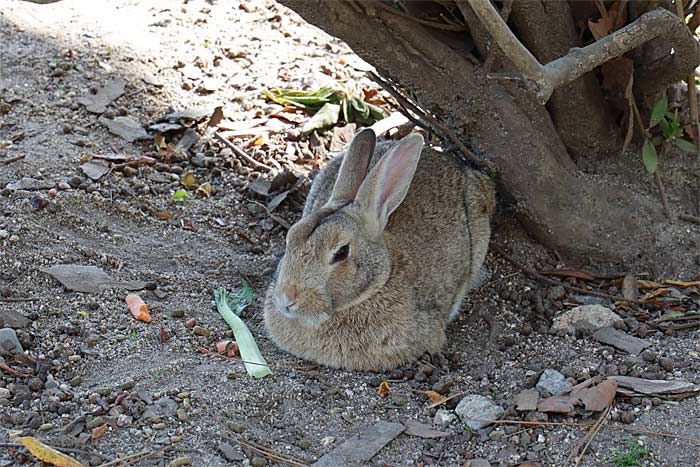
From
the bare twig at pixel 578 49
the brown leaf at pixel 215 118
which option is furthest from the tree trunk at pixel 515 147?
the brown leaf at pixel 215 118

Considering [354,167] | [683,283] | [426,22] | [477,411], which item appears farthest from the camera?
[683,283]

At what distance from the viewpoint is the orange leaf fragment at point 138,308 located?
5355mm

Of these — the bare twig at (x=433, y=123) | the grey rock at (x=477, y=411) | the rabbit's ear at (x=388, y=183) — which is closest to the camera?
the grey rock at (x=477, y=411)

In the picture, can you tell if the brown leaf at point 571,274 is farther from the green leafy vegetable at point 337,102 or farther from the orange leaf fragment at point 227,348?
the green leafy vegetable at point 337,102

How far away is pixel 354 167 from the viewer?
553 centimetres

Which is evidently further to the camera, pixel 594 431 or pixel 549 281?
pixel 549 281

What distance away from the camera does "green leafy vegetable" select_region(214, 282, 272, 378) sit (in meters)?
5.08

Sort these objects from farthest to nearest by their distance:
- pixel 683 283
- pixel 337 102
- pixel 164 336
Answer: pixel 337 102, pixel 683 283, pixel 164 336

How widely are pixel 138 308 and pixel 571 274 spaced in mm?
2891

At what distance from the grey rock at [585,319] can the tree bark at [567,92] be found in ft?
4.12

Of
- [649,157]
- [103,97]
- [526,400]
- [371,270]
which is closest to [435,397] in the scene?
[526,400]

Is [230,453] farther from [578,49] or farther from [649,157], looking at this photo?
[649,157]

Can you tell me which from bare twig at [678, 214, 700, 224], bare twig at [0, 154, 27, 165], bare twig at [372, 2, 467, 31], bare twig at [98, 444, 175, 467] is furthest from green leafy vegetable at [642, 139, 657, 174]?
bare twig at [0, 154, 27, 165]

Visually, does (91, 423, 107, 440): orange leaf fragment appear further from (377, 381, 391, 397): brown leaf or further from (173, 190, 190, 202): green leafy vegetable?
(173, 190, 190, 202): green leafy vegetable
